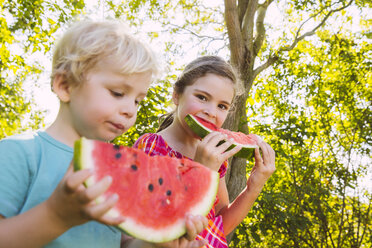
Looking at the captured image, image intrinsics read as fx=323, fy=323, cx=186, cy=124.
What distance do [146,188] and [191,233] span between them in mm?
230

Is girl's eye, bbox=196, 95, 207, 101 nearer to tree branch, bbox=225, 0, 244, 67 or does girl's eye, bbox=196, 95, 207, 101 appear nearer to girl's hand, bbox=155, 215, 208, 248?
girl's hand, bbox=155, 215, 208, 248

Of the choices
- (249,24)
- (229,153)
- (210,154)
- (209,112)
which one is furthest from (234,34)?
(210,154)

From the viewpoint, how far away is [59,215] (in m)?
0.93

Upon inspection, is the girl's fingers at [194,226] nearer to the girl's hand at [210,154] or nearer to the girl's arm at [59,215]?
the girl's arm at [59,215]

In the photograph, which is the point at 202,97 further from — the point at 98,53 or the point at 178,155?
the point at 98,53

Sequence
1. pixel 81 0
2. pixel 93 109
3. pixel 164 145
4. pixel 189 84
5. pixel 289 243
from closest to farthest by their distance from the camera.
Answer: pixel 93 109 < pixel 164 145 < pixel 189 84 < pixel 81 0 < pixel 289 243

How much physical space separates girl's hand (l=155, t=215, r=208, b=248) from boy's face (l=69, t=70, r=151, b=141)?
46cm

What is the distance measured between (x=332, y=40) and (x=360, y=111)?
81.4 inches

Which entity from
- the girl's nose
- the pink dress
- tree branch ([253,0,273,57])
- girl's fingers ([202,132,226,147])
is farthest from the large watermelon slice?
tree branch ([253,0,273,57])

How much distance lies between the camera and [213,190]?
141 cm

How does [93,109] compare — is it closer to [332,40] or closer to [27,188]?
[27,188]

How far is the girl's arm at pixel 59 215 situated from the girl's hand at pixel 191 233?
0.32 meters

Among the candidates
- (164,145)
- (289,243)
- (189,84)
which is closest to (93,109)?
(164,145)

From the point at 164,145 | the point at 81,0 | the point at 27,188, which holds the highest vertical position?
the point at 81,0
